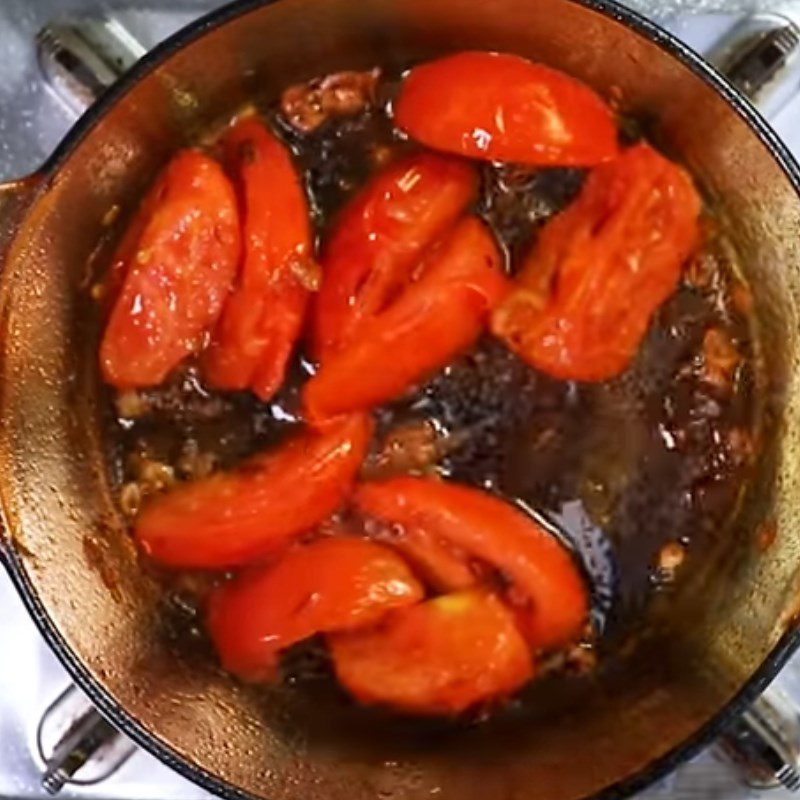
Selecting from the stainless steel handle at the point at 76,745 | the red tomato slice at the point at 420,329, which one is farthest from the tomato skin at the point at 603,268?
the stainless steel handle at the point at 76,745

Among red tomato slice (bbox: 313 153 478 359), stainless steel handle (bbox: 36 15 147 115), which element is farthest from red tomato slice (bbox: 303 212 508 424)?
stainless steel handle (bbox: 36 15 147 115)

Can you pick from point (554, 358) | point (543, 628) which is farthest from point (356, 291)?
point (543, 628)

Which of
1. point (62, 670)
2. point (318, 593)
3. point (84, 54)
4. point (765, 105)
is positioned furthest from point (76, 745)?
point (765, 105)

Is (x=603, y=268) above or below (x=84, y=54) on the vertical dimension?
below

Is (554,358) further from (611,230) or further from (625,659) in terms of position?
(625,659)

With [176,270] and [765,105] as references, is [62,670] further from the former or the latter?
[765,105]

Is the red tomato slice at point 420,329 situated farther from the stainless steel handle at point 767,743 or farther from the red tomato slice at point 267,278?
the stainless steel handle at point 767,743

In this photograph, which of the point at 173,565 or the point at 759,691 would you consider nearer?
the point at 759,691
